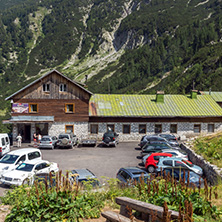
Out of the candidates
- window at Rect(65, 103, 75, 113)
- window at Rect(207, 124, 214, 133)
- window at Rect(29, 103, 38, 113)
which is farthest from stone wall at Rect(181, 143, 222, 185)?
window at Rect(29, 103, 38, 113)

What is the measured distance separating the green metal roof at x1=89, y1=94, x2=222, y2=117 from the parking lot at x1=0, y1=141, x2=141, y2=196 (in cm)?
627

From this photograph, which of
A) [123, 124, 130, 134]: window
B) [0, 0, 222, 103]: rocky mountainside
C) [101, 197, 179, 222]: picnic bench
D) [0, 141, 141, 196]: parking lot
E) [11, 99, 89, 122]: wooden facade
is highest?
[0, 0, 222, 103]: rocky mountainside

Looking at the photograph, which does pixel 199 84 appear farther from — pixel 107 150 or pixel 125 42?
pixel 125 42

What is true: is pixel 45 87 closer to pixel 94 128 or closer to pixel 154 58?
pixel 94 128

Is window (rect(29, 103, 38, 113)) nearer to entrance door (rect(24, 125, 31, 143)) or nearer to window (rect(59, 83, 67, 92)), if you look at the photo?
entrance door (rect(24, 125, 31, 143))

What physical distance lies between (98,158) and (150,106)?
16.2 m

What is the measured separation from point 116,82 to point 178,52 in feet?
113

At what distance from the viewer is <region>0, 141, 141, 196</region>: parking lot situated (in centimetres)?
2046

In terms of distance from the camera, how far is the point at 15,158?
17578 mm

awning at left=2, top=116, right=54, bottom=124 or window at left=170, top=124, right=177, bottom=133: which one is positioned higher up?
awning at left=2, top=116, right=54, bottom=124

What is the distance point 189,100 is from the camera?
4041 centimetres

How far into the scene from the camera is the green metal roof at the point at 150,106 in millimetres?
36000

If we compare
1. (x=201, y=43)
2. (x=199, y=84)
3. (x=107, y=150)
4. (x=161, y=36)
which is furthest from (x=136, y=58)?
(x=107, y=150)

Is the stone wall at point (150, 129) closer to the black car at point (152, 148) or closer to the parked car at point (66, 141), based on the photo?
the parked car at point (66, 141)
